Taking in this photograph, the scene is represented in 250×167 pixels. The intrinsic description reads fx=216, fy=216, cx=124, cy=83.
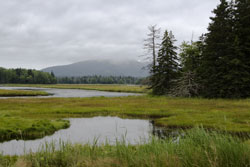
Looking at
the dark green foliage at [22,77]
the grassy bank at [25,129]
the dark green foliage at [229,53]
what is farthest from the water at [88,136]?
the dark green foliage at [22,77]

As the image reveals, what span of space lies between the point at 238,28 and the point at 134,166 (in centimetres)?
3566

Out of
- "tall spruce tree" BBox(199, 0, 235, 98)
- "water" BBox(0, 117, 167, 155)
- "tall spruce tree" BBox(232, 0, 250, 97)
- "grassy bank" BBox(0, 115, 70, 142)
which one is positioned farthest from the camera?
"tall spruce tree" BBox(199, 0, 235, 98)

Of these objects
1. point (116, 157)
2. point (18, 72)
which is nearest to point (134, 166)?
point (116, 157)

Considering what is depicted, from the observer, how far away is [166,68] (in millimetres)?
42812

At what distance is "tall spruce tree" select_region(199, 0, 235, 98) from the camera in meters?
34.7

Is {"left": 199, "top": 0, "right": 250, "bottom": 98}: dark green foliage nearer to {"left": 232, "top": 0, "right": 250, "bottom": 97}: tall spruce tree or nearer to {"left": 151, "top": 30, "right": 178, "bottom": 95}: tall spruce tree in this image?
{"left": 232, "top": 0, "right": 250, "bottom": 97}: tall spruce tree

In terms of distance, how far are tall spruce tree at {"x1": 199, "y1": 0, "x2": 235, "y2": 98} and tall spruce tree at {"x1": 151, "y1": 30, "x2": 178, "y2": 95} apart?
7042 mm

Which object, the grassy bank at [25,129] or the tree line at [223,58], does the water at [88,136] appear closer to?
the grassy bank at [25,129]

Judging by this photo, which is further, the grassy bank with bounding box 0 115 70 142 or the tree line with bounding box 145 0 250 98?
the tree line with bounding box 145 0 250 98

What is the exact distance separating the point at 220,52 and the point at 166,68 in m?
10.6

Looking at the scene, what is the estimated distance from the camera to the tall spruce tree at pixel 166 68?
42.4 m

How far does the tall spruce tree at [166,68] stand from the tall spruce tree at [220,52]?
704 centimetres

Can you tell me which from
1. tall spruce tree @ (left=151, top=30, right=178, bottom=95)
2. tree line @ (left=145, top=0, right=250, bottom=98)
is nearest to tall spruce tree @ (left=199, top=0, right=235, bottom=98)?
tree line @ (left=145, top=0, right=250, bottom=98)

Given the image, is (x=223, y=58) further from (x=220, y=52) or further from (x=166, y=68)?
(x=166, y=68)
